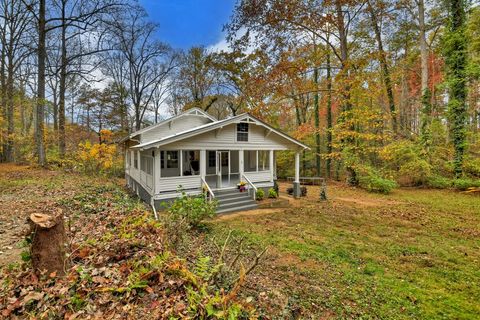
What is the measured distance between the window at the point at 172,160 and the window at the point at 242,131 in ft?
14.7

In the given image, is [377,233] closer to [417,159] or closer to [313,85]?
[417,159]

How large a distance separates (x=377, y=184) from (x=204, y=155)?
11209 mm

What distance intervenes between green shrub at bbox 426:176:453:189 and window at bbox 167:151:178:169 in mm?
16682

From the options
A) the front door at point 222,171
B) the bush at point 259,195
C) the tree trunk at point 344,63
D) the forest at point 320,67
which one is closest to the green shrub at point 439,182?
the forest at point 320,67

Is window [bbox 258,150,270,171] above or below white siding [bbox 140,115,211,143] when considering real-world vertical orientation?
below

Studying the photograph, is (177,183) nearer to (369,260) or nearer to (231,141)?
(231,141)

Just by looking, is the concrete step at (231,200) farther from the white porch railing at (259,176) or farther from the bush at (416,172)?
the bush at (416,172)

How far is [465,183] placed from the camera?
13.4 metres

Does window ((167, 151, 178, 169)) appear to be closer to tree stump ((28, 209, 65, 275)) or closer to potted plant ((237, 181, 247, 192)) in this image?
potted plant ((237, 181, 247, 192))

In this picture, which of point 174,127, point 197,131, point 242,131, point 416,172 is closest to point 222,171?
point 242,131

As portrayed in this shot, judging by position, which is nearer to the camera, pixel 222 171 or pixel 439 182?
pixel 439 182

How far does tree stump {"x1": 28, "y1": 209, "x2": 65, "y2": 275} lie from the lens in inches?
111

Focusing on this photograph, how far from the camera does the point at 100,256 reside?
353 cm

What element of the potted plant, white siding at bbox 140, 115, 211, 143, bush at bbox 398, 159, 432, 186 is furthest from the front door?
bush at bbox 398, 159, 432, 186
